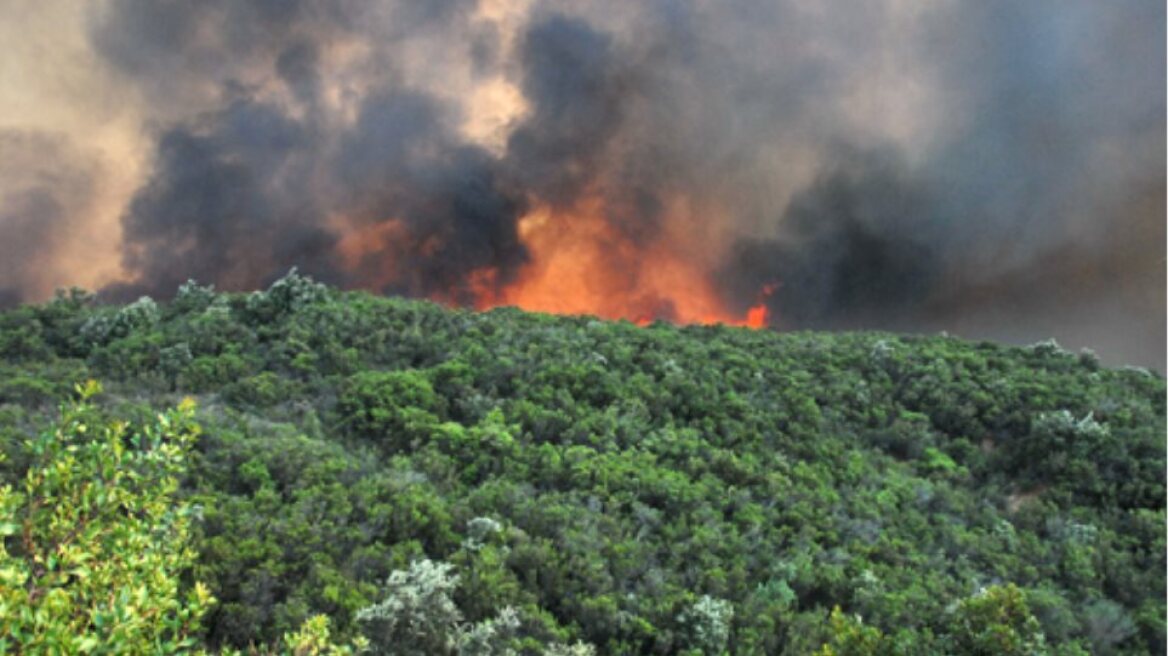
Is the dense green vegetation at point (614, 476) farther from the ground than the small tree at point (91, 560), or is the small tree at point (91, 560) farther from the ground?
the dense green vegetation at point (614, 476)

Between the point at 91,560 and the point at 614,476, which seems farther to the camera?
the point at 614,476

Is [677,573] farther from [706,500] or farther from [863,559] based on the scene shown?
[863,559]

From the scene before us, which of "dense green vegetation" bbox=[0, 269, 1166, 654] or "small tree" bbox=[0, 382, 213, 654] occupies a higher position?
"dense green vegetation" bbox=[0, 269, 1166, 654]

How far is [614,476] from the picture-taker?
79.5ft

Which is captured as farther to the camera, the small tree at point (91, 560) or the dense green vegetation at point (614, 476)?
the dense green vegetation at point (614, 476)

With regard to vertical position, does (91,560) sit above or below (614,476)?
below

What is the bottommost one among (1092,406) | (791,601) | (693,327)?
(791,601)

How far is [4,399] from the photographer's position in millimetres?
24438

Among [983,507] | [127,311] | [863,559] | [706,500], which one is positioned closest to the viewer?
[863,559]

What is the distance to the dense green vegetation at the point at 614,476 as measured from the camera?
17.0 metres

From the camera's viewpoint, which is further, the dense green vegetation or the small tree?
the dense green vegetation

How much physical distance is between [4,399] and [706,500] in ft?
71.5

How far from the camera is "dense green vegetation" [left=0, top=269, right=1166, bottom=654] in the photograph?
17.0m

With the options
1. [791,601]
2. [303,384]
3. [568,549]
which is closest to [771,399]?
[791,601]
